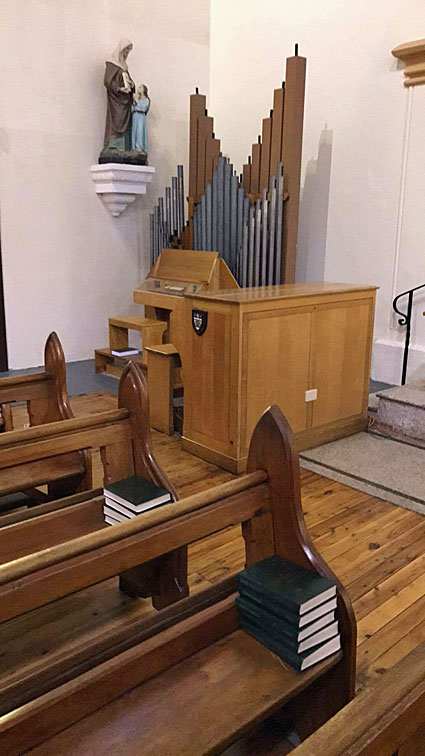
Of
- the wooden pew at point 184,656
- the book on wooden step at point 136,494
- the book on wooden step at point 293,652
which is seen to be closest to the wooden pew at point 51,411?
the book on wooden step at point 136,494

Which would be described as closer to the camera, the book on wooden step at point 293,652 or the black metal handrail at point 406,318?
the book on wooden step at point 293,652

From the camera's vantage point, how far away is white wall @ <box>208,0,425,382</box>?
4898 millimetres

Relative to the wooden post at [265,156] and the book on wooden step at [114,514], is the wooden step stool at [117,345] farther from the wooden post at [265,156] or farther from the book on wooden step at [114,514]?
the book on wooden step at [114,514]

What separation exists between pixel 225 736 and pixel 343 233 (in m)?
4.80

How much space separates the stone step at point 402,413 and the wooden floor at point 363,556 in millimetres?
897

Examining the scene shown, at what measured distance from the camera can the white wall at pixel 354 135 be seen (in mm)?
4898

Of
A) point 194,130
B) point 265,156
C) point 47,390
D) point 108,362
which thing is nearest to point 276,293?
point 47,390

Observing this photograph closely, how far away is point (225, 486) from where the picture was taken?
1475 mm

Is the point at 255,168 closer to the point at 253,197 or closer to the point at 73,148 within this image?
the point at 253,197

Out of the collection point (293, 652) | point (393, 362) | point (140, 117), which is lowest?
point (393, 362)

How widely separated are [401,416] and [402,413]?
2 cm

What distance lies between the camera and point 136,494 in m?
1.85

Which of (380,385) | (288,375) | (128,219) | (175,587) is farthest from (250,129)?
(175,587)

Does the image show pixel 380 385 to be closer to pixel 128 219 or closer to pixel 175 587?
pixel 128 219
